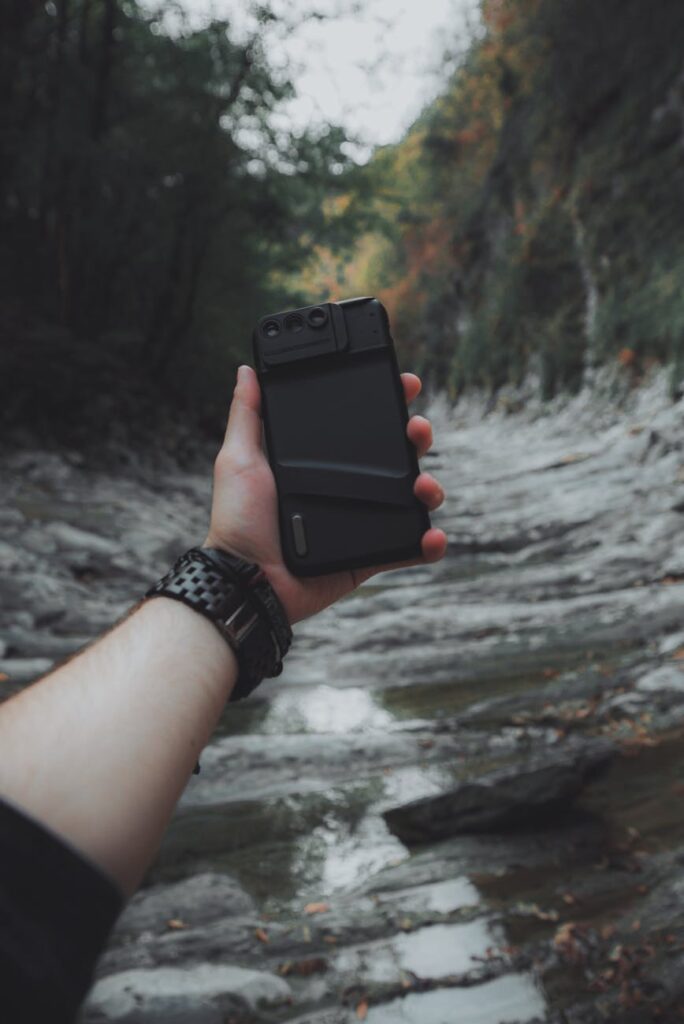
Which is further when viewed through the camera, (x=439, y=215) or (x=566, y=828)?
(x=439, y=215)

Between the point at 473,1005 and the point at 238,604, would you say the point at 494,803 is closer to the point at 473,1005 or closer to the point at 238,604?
the point at 473,1005

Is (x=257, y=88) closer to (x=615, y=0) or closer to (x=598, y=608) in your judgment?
(x=615, y=0)

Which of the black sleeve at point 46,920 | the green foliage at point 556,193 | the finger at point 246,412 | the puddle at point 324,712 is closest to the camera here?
the black sleeve at point 46,920

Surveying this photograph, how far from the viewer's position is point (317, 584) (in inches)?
69.0

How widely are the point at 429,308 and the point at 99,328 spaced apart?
23.0 meters

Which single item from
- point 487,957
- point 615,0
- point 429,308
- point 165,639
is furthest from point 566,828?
point 429,308

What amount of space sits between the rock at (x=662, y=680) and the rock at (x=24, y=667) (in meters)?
3.34

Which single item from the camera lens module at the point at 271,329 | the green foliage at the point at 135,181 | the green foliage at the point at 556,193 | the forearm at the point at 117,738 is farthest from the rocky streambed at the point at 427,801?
the green foliage at the point at 556,193

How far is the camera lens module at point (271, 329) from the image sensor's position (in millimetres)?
1894

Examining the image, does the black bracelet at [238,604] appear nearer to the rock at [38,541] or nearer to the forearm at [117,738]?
the forearm at [117,738]

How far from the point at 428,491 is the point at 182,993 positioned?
1.78m

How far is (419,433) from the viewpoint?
5.87 ft

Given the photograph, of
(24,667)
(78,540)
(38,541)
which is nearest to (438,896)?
(24,667)

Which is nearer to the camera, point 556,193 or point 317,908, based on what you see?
point 317,908
